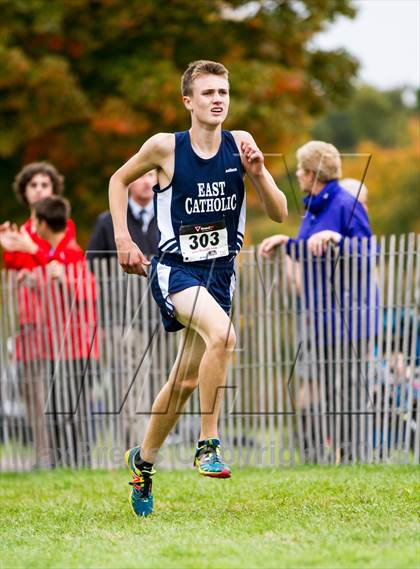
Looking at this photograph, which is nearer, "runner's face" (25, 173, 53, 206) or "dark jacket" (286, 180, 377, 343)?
"dark jacket" (286, 180, 377, 343)

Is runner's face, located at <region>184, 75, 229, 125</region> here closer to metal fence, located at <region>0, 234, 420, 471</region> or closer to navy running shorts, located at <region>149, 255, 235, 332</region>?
navy running shorts, located at <region>149, 255, 235, 332</region>

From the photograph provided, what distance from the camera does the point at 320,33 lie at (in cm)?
2172

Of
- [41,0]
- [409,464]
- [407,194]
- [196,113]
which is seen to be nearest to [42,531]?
[196,113]

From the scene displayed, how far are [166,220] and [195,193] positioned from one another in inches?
8.7

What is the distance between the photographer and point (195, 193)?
6.54m

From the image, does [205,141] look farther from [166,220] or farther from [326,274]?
[326,274]

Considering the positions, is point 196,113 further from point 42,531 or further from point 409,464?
point 409,464

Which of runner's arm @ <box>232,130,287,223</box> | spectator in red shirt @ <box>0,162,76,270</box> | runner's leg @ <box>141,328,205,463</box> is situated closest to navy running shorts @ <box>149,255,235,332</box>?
runner's leg @ <box>141,328,205,463</box>

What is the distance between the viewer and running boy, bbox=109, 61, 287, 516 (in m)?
6.44

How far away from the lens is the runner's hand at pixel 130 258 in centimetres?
641

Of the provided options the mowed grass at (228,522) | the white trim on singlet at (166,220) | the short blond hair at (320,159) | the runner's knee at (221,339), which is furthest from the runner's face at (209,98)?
the short blond hair at (320,159)

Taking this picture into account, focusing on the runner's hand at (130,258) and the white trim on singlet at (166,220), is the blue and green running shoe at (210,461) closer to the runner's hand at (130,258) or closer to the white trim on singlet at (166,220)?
the runner's hand at (130,258)

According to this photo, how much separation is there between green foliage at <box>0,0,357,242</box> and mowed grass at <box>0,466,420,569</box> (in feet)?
36.7

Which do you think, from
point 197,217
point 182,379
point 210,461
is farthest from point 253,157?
point 210,461
